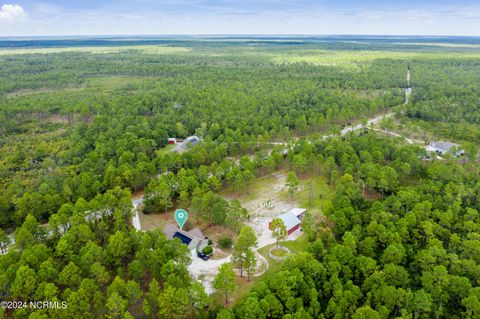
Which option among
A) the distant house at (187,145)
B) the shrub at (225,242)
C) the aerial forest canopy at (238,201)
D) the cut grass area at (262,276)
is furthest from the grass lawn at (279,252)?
the distant house at (187,145)

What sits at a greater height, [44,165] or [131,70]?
[131,70]

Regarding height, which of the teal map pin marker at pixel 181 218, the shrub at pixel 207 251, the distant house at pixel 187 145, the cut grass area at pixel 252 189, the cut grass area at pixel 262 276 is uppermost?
the distant house at pixel 187 145

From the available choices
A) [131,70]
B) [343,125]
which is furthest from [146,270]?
[131,70]

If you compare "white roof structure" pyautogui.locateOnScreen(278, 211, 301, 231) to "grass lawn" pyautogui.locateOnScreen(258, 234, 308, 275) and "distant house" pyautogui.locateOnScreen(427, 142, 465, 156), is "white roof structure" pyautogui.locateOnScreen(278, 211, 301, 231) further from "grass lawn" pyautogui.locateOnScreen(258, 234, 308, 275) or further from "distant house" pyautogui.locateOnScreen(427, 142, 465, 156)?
"distant house" pyautogui.locateOnScreen(427, 142, 465, 156)

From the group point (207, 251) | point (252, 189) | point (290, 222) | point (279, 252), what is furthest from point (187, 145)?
point (279, 252)

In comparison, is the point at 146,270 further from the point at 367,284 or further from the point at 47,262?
the point at 367,284

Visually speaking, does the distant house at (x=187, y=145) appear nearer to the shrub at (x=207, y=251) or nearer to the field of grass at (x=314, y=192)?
the field of grass at (x=314, y=192)
